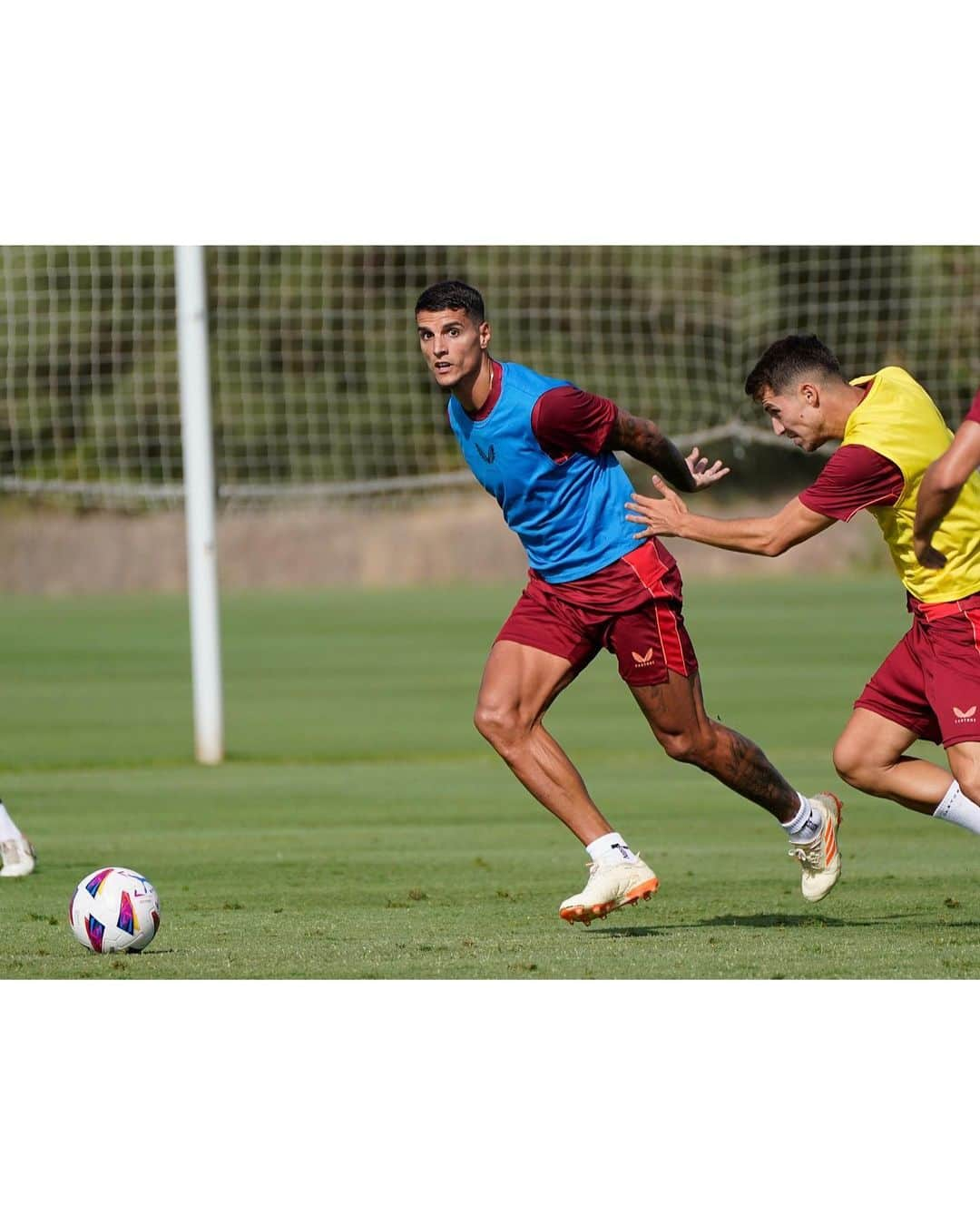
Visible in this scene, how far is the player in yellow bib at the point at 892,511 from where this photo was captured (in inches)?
259

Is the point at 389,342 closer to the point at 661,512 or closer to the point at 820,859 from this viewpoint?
the point at 820,859

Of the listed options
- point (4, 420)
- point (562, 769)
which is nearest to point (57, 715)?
point (562, 769)

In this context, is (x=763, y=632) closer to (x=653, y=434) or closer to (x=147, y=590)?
(x=147, y=590)

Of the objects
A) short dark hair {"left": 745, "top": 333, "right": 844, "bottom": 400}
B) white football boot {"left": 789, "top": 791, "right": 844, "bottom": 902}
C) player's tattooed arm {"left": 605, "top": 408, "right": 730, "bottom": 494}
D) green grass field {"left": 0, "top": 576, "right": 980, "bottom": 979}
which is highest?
short dark hair {"left": 745, "top": 333, "right": 844, "bottom": 400}

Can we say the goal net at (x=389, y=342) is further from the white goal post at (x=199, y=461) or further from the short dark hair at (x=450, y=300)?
the short dark hair at (x=450, y=300)

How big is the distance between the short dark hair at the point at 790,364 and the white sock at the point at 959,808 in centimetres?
163

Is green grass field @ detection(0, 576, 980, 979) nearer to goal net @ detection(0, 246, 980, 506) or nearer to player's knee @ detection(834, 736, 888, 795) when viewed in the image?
player's knee @ detection(834, 736, 888, 795)

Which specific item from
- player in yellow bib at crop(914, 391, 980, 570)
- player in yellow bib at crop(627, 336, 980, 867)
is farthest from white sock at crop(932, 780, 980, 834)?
player in yellow bib at crop(914, 391, 980, 570)

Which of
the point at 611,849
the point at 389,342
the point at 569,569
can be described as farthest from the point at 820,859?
the point at 389,342

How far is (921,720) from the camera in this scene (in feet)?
23.4

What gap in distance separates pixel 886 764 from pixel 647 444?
1.52 metres

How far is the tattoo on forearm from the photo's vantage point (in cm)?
712

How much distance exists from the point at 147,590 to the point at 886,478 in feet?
94.6

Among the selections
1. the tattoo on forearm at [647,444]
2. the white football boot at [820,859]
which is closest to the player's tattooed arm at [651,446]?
the tattoo on forearm at [647,444]
